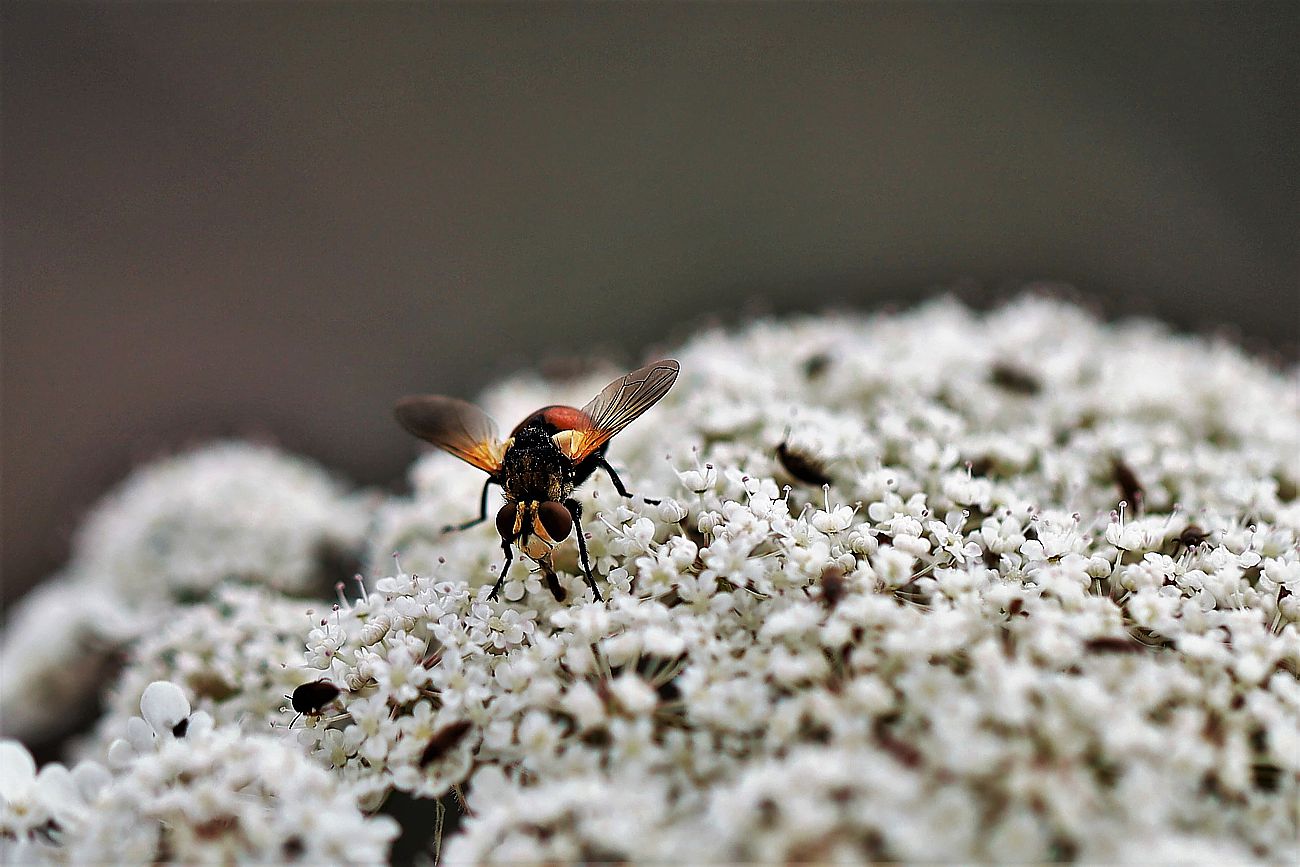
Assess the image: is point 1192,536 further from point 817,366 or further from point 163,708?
point 163,708

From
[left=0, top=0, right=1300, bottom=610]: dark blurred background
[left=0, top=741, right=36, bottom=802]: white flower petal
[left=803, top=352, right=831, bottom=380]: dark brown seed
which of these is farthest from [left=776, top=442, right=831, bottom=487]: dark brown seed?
[left=0, top=0, right=1300, bottom=610]: dark blurred background

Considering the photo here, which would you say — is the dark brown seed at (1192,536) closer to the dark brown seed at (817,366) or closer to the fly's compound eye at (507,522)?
the dark brown seed at (817,366)

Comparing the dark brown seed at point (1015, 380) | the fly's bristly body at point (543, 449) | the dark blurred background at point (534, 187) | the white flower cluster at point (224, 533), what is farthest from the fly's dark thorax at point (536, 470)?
the dark blurred background at point (534, 187)

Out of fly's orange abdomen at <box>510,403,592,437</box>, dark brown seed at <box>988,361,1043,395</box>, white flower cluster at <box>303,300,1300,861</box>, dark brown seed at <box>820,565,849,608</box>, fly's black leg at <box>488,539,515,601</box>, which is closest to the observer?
white flower cluster at <box>303,300,1300,861</box>

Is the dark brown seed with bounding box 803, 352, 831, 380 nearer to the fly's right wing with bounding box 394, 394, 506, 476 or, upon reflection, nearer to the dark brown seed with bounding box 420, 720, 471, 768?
the fly's right wing with bounding box 394, 394, 506, 476

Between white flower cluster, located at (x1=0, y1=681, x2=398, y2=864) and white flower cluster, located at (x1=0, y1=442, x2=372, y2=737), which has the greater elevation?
white flower cluster, located at (x1=0, y1=442, x2=372, y2=737)

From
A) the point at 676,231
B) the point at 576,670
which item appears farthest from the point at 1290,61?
the point at 576,670

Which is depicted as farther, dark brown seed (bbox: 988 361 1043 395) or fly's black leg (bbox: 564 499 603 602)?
dark brown seed (bbox: 988 361 1043 395)
